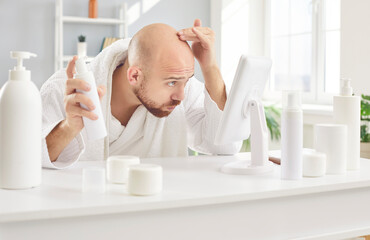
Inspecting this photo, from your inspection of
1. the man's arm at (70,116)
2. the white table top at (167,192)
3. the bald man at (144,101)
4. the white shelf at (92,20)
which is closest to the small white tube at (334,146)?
the white table top at (167,192)

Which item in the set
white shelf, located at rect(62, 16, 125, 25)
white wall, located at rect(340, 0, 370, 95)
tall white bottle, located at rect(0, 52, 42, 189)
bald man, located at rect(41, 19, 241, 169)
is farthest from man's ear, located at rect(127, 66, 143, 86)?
white shelf, located at rect(62, 16, 125, 25)

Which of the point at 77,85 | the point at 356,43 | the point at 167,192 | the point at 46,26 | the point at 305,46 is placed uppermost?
the point at 46,26

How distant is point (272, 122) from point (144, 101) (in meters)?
1.93

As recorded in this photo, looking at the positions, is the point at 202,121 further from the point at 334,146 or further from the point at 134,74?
the point at 334,146

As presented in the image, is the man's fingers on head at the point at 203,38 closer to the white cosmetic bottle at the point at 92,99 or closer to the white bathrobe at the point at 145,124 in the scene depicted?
the white bathrobe at the point at 145,124

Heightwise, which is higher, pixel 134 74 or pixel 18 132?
pixel 134 74

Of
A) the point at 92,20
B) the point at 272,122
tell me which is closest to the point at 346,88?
the point at 272,122

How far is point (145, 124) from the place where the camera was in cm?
181

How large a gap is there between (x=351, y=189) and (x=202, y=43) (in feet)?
2.14

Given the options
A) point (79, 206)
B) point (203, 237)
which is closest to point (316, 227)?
point (203, 237)

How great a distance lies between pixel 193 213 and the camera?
36.9 inches

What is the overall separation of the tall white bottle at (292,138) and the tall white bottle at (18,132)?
57 cm

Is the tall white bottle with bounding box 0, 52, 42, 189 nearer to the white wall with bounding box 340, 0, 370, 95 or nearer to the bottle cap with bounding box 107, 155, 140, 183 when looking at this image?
the bottle cap with bounding box 107, 155, 140, 183

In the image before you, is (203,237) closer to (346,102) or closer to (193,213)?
(193,213)
